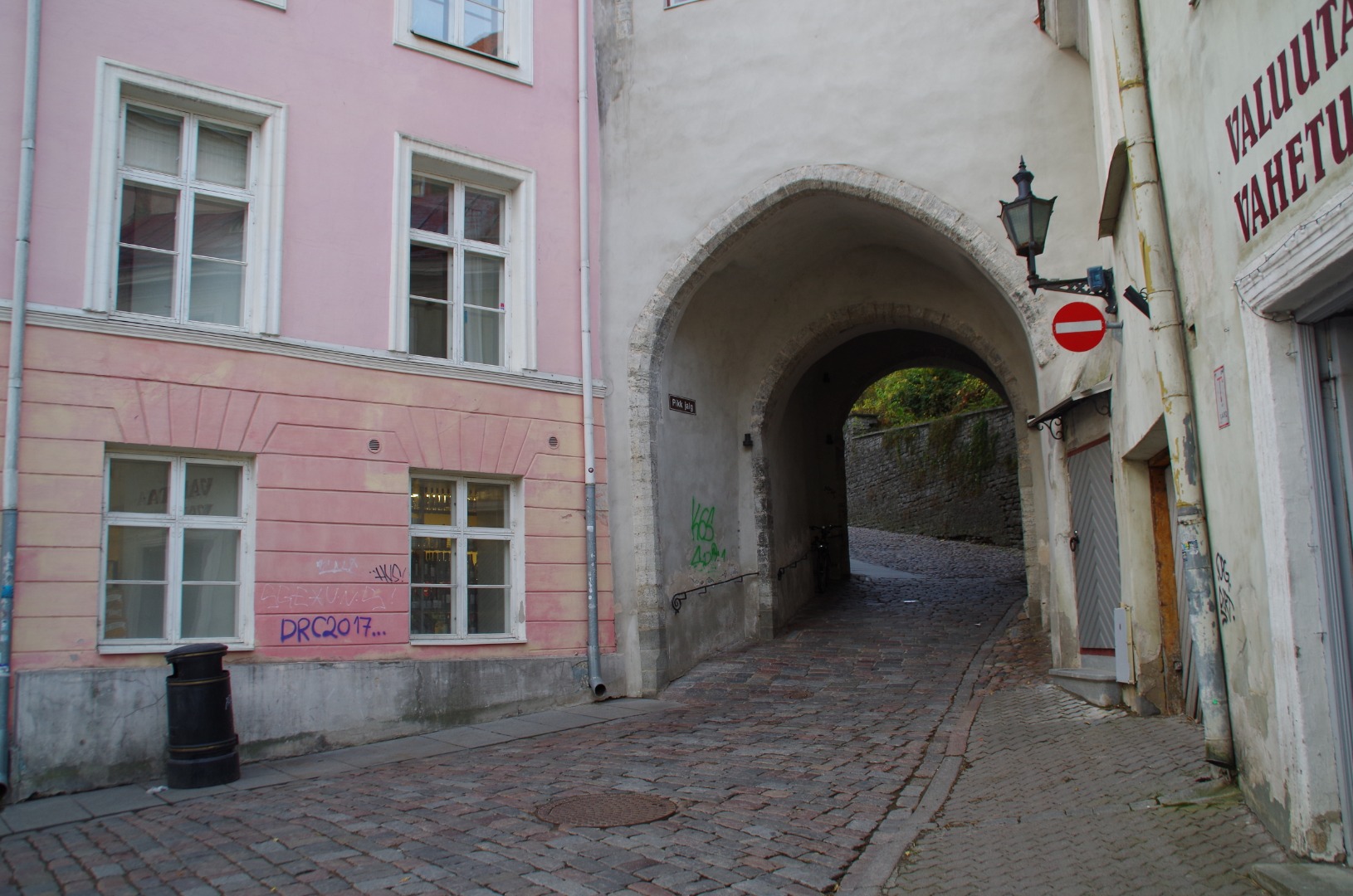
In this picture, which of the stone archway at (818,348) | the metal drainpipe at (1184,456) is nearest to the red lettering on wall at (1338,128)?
the metal drainpipe at (1184,456)

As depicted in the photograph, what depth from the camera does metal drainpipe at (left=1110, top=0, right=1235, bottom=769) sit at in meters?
5.31

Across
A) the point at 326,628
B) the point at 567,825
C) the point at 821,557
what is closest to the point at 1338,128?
the point at 567,825

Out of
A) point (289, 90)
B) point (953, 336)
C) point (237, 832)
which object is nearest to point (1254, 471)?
point (237, 832)

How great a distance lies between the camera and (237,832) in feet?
18.4

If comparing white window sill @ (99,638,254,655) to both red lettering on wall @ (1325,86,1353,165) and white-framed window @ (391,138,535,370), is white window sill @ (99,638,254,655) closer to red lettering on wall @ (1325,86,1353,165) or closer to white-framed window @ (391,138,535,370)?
white-framed window @ (391,138,535,370)

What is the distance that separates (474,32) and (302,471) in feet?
15.9

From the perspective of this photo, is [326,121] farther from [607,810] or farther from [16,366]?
[607,810]

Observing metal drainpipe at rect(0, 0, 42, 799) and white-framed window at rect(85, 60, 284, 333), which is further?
white-framed window at rect(85, 60, 284, 333)

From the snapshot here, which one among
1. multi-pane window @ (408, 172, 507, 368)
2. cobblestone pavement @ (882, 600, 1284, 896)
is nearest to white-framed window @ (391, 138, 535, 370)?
multi-pane window @ (408, 172, 507, 368)

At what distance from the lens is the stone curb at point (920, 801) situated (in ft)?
15.5

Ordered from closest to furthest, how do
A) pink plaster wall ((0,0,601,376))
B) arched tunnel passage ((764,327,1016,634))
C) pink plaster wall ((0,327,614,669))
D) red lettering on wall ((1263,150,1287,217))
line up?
red lettering on wall ((1263,150,1287,217))
pink plaster wall ((0,327,614,669))
pink plaster wall ((0,0,601,376))
arched tunnel passage ((764,327,1016,634))

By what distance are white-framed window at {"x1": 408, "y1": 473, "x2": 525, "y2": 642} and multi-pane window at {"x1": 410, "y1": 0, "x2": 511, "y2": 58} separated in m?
4.26

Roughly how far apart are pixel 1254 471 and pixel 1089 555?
4.71 metres

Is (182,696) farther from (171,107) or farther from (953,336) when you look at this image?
(953,336)
